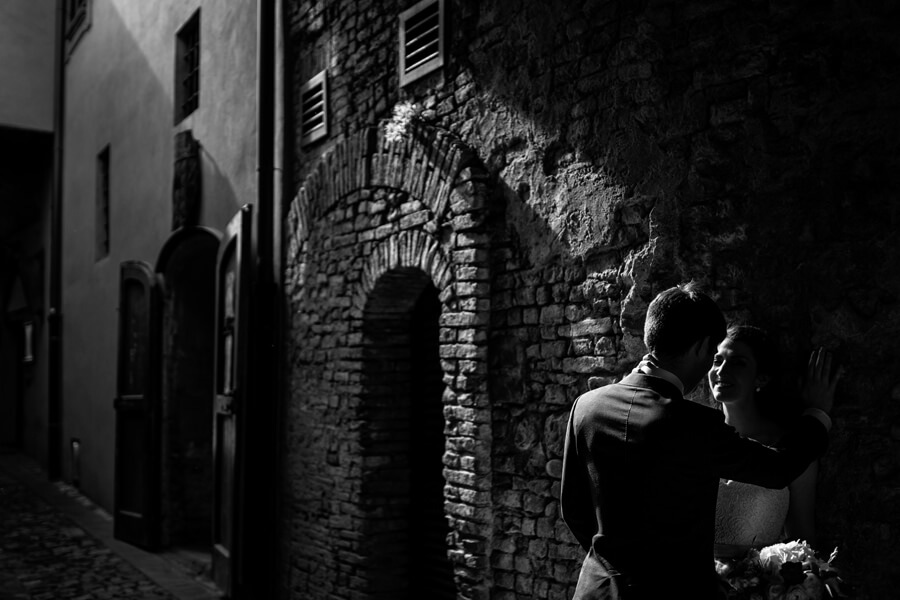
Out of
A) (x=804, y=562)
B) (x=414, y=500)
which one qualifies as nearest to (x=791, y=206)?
(x=804, y=562)

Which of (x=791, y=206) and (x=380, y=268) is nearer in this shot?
(x=791, y=206)

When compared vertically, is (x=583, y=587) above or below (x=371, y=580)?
above

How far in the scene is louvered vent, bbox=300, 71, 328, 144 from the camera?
254 inches

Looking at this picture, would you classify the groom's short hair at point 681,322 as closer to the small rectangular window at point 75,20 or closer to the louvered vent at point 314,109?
the louvered vent at point 314,109

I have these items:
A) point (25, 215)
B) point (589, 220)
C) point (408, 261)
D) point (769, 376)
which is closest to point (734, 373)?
point (769, 376)

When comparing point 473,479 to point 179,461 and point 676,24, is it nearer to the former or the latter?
point 676,24

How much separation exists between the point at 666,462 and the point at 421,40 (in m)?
3.61

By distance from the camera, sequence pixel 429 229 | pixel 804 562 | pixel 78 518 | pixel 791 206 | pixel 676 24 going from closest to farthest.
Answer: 1. pixel 804 562
2. pixel 791 206
3. pixel 676 24
4. pixel 429 229
5. pixel 78 518

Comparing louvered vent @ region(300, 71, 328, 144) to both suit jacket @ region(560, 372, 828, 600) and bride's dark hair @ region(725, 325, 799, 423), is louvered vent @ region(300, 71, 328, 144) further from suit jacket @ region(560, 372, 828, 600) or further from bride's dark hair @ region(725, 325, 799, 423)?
suit jacket @ region(560, 372, 828, 600)

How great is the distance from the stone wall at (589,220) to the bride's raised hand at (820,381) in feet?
0.23

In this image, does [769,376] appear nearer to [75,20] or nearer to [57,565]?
[57,565]

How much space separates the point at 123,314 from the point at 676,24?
7632 millimetres

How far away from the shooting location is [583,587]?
262cm

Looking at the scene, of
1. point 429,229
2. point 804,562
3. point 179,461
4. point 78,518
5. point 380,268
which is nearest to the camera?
point 804,562
